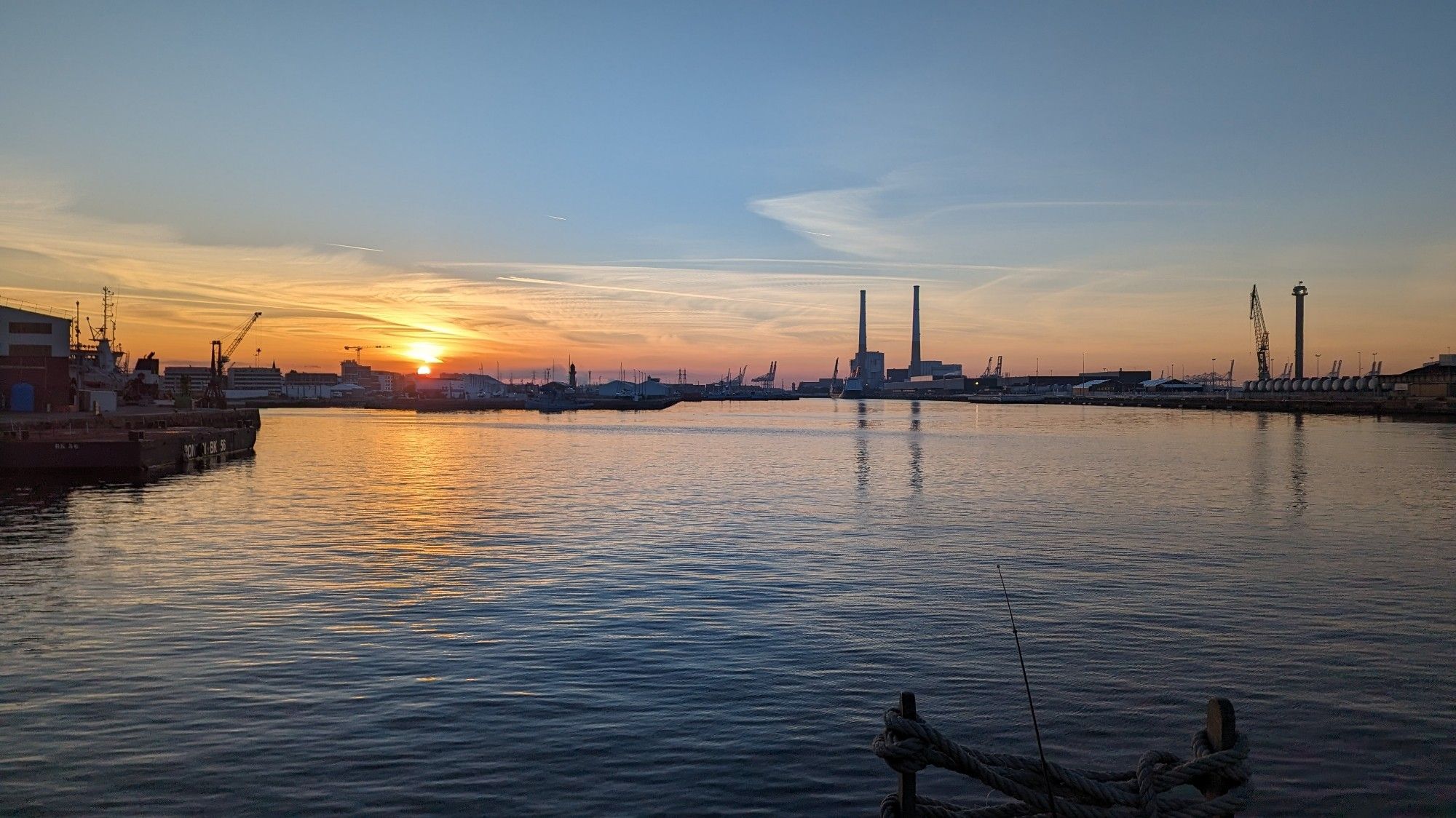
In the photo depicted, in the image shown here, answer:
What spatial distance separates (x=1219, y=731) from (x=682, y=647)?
13.9 m

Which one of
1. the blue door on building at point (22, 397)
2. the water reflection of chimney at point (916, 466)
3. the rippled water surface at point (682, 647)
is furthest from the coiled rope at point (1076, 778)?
the blue door on building at point (22, 397)

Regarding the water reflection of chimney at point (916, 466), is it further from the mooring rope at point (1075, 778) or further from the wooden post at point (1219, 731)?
the wooden post at point (1219, 731)

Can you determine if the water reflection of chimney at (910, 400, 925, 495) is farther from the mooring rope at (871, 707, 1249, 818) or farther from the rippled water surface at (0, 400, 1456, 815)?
the mooring rope at (871, 707, 1249, 818)

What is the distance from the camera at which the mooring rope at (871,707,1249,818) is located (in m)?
7.18

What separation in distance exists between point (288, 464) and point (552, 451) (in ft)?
85.7

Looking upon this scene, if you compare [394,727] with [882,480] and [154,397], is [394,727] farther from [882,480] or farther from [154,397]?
[154,397]

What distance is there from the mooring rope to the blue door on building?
109 meters

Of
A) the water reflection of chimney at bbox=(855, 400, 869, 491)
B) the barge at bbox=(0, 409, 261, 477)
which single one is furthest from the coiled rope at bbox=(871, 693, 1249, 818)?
the barge at bbox=(0, 409, 261, 477)

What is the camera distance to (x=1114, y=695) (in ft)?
55.4

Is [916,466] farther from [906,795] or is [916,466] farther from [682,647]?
[906,795]

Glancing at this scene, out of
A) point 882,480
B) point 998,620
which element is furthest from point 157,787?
point 882,480

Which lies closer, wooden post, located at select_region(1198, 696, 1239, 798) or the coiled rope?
the coiled rope

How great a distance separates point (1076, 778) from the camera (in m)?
7.66

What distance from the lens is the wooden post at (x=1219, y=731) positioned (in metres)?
7.38
